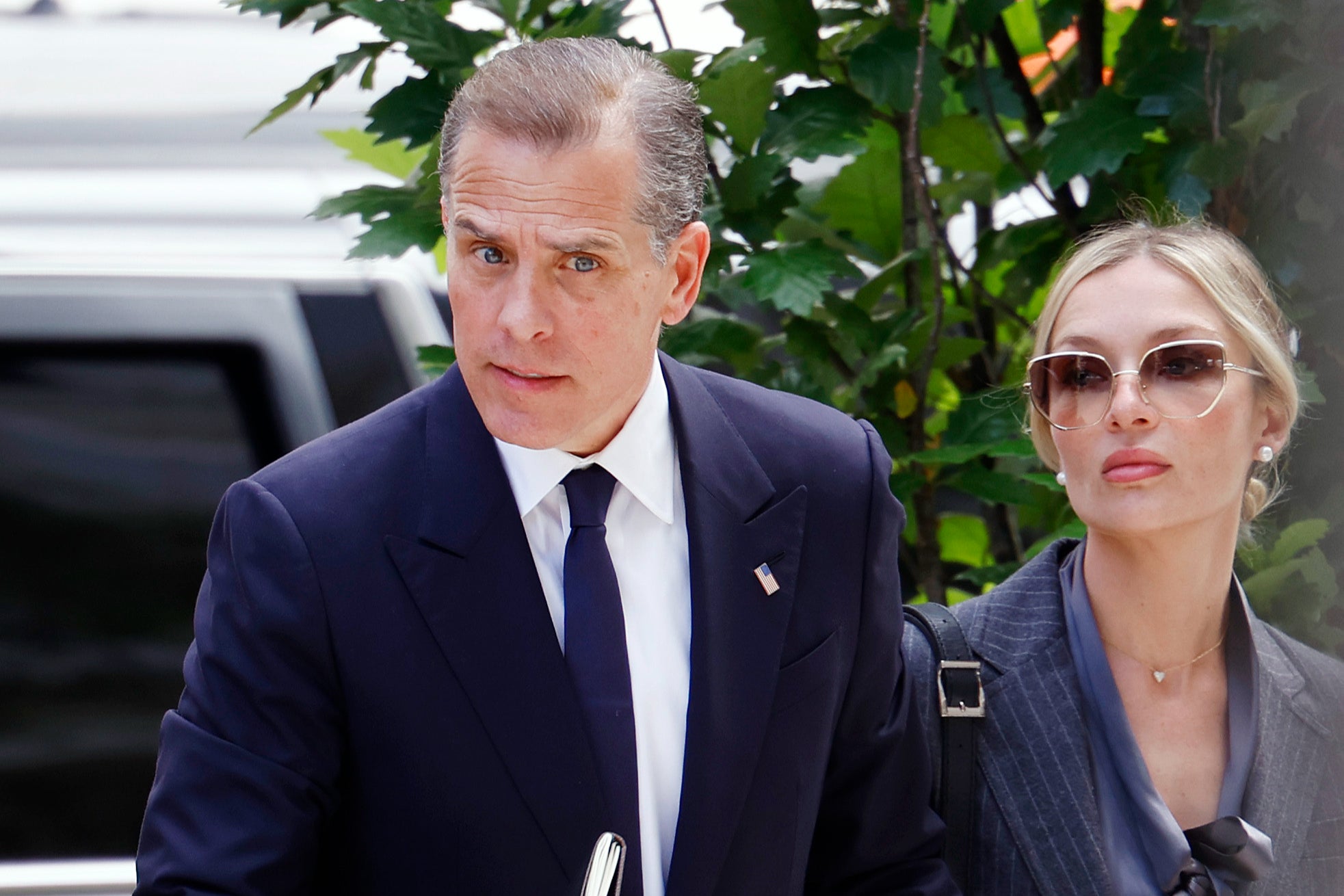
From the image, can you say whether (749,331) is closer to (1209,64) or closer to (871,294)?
(871,294)

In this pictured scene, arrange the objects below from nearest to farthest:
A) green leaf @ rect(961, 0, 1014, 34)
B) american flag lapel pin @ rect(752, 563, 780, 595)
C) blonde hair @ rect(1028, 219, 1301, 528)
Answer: american flag lapel pin @ rect(752, 563, 780, 595)
blonde hair @ rect(1028, 219, 1301, 528)
green leaf @ rect(961, 0, 1014, 34)

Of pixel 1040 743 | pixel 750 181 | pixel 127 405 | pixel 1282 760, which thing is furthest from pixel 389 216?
pixel 1282 760

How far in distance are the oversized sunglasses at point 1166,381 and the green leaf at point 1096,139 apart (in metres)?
0.51

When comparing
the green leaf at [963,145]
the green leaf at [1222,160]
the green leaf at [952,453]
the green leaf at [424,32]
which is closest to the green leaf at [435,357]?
the green leaf at [424,32]

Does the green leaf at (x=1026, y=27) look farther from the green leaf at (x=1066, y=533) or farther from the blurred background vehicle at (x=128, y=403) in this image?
the blurred background vehicle at (x=128, y=403)

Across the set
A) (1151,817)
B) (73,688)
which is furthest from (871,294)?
(73,688)

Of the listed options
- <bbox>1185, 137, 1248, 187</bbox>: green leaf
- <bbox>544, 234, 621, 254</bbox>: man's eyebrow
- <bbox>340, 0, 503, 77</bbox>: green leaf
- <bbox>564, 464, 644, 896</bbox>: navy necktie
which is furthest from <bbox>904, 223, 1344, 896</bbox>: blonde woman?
<bbox>340, 0, 503, 77</bbox>: green leaf

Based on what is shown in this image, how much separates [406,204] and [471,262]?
70 centimetres

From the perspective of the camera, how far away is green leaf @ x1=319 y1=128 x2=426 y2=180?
2492 mm

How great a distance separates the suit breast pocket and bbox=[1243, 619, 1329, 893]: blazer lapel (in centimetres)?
61

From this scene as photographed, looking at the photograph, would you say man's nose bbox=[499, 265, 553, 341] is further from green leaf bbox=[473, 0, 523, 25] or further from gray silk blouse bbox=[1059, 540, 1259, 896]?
gray silk blouse bbox=[1059, 540, 1259, 896]

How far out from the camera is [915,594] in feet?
10.3

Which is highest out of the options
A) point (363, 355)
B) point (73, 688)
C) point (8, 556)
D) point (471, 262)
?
point (471, 262)

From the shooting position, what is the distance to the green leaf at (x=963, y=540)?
2.85 m
